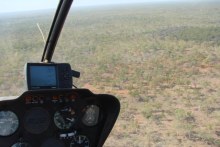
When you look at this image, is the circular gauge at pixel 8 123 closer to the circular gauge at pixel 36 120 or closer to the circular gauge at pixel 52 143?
the circular gauge at pixel 36 120

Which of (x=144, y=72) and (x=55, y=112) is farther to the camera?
(x=144, y=72)

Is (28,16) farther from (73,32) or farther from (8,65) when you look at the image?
(73,32)

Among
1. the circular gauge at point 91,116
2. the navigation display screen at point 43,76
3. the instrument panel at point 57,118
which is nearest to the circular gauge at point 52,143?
the instrument panel at point 57,118

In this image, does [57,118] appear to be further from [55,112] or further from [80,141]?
[80,141]

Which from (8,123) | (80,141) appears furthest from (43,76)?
(80,141)

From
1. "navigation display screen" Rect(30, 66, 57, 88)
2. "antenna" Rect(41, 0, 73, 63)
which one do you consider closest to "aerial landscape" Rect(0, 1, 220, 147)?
"antenna" Rect(41, 0, 73, 63)

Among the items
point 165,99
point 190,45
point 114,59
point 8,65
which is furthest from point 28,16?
point 190,45

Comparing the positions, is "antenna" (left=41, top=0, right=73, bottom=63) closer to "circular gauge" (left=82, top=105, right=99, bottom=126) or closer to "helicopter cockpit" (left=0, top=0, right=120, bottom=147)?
"helicopter cockpit" (left=0, top=0, right=120, bottom=147)
